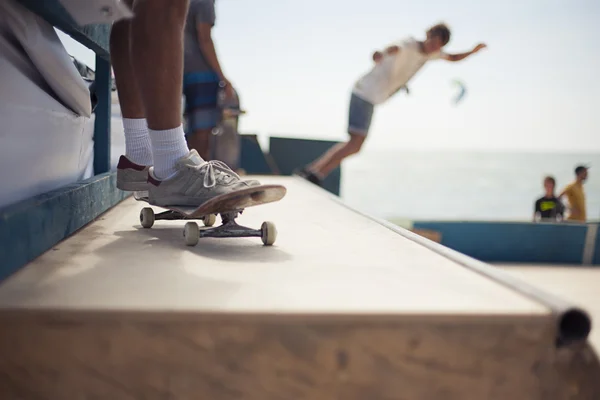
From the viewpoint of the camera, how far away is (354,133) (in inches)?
196

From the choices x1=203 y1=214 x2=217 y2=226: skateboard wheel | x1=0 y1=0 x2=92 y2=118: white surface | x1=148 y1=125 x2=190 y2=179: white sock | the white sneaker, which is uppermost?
x1=0 y1=0 x2=92 y2=118: white surface

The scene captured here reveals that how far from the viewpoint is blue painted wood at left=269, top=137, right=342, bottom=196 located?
660 cm

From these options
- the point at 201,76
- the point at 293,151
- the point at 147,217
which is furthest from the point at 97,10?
the point at 293,151

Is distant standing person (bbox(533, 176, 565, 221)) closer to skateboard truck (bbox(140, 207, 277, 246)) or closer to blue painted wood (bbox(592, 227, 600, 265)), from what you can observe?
blue painted wood (bbox(592, 227, 600, 265))

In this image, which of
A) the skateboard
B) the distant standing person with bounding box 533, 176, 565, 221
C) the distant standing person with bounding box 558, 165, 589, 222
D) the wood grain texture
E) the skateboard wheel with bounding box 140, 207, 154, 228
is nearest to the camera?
the wood grain texture

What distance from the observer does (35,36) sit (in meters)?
1.20

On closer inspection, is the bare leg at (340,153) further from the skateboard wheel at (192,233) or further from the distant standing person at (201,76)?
the skateboard wheel at (192,233)

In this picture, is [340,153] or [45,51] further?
[340,153]

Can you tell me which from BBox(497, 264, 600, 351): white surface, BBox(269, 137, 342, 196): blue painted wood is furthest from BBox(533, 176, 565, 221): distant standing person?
BBox(269, 137, 342, 196): blue painted wood

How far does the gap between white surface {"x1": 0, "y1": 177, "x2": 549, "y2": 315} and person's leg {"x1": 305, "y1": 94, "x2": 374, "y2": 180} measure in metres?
3.47

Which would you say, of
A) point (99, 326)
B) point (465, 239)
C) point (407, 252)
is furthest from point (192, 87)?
point (465, 239)

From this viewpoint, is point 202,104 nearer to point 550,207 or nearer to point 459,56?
point 459,56

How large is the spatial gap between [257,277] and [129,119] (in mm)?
998

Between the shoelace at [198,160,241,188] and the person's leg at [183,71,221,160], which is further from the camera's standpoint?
the person's leg at [183,71,221,160]
